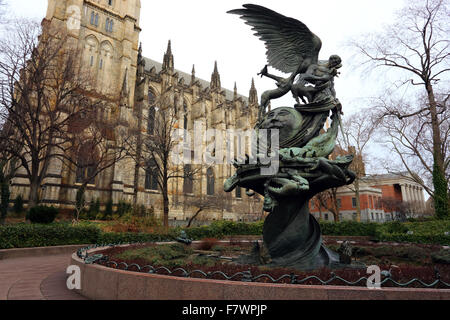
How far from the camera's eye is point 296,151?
5.79 m

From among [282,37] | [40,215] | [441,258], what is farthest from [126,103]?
[441,258]

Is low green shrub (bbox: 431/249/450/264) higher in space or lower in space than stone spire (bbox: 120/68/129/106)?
lower

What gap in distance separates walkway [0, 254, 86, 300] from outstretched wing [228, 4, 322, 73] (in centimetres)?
720

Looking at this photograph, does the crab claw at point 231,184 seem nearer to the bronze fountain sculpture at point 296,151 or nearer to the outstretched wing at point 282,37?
the bronze fountain sculpture at point 296,151

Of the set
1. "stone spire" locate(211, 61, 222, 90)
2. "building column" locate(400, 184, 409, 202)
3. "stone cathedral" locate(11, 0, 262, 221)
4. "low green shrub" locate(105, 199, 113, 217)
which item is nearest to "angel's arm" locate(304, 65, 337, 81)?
"stone cathedral" locate(11, 0, 262, 221)

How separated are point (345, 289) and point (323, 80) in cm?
513

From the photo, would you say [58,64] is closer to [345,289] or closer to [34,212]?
[34,212]

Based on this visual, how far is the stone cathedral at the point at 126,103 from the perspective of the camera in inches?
1058

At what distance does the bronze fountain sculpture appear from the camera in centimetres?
549

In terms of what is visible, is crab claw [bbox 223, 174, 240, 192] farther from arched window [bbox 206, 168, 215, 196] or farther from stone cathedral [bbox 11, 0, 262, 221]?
arched window [bbox 206, 168, 215, 196]

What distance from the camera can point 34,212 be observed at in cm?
1470

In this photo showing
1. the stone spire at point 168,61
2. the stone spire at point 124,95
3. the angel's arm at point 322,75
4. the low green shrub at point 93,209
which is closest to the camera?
the angel's arm at point 322,75

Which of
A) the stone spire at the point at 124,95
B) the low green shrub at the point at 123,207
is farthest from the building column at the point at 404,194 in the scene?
the stone spire at the point at 124,95

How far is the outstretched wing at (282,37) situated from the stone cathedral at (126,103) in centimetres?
1758
